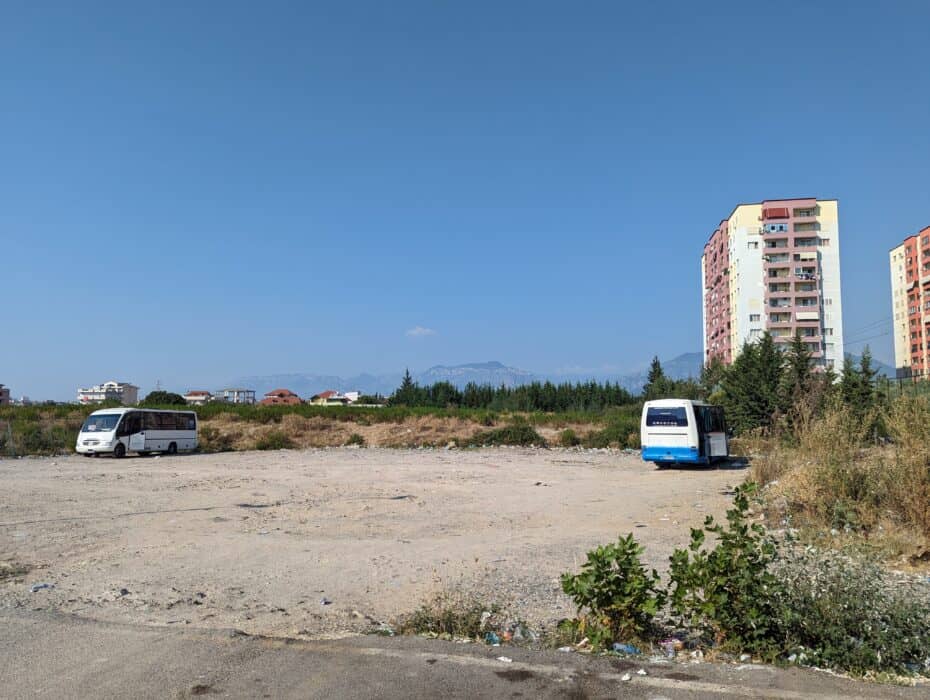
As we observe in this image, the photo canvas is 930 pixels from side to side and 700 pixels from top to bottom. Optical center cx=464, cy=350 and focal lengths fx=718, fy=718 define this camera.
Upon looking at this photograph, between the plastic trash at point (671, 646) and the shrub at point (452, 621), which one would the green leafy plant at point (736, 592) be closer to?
the plastic trash at point (671, 646)

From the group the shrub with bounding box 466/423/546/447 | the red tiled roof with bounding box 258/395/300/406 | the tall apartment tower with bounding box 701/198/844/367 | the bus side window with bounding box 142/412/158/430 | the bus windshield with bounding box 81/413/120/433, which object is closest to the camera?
the bus windshield with bounding box 81/413/120/433

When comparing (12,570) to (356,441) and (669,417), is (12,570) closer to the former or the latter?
(669,417)

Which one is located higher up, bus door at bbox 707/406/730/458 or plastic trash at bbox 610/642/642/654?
bus door at bbox 707/406/730/458

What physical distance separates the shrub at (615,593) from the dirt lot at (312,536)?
1193 millimetres

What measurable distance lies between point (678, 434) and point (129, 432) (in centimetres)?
2479

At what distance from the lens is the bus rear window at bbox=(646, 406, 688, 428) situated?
27.0 meters

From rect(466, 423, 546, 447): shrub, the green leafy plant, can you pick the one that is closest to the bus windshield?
rect(466, 423, 546, 447): shrub

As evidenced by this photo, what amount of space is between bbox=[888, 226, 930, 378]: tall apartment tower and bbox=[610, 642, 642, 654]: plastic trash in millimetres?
118016

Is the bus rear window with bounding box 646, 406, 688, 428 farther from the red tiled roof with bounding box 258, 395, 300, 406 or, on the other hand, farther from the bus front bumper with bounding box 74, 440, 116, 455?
the red tiled roof with bounding box 258, 395, 300, 406

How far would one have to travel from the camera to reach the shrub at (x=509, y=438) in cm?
4297

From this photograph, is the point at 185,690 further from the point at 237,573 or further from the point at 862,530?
the point at 862,530

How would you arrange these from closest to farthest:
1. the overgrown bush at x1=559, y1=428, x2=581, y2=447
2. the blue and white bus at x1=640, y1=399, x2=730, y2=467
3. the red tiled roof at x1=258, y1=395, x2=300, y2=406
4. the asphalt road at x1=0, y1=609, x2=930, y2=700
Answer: the asphalt road at x1=0, y1=609, x2=930, y2=700 < the blue and white bus at x1=640, y1=399, x2=730, y2=467 < the overgrown bush at x1=559, y1=428, x2=581, y2=447 < the red tiled roof at x1=258, y1=395, x2=300, y2=406

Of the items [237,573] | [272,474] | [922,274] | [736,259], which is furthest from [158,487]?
[922,274]

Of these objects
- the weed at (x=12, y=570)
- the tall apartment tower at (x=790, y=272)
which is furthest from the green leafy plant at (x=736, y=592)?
the tall apartment tower at (x=790, y=272)
